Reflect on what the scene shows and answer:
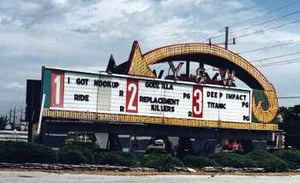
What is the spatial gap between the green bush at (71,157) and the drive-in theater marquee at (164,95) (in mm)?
7900

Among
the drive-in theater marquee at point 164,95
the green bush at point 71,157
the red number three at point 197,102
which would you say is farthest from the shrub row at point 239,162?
the red number three at point 197,102

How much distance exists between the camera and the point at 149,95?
36.5 m

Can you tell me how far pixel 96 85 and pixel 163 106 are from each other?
4849 millimetres

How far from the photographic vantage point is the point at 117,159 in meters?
26.6

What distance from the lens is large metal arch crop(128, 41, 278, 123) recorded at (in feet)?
119

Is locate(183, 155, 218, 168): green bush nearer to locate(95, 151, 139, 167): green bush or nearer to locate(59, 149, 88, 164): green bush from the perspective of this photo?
locate(95, 151, 139, 167): green bush

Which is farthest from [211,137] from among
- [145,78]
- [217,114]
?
[145,78]

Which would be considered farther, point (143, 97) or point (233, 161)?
point (143, 97)

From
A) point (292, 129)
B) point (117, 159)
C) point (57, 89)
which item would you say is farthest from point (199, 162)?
point (292, 129)

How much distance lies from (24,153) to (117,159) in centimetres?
432

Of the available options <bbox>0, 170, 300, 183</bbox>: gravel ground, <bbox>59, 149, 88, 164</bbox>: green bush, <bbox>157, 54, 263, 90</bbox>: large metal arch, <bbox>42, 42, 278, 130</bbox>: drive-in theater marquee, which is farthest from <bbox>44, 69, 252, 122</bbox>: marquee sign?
<bbox>0, 170, 300, 183</bbox>: gravel ground

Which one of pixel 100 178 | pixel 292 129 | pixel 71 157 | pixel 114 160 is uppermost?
pixel 292 129

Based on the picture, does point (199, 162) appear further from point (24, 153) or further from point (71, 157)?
point (24, 153)

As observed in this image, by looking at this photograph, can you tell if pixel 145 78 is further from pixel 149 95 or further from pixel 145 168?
pixel 145 168
